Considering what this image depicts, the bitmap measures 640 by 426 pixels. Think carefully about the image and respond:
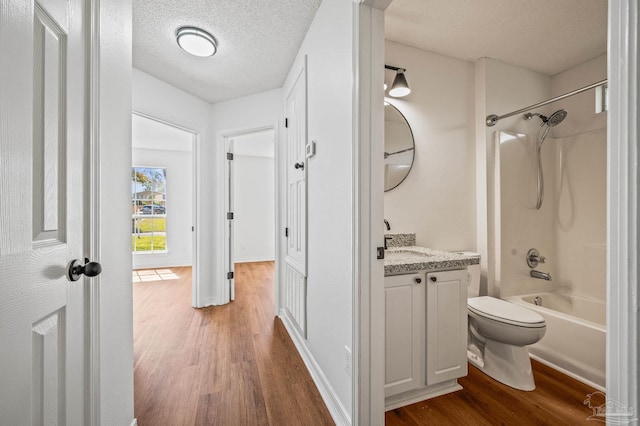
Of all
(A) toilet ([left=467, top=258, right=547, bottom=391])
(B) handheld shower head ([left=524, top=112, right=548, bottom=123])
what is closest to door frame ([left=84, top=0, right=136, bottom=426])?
(A) toilet ([left=467, top=258, right=547, bottom=391])

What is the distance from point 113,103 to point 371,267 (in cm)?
131

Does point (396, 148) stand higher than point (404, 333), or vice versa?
point (396, 148)

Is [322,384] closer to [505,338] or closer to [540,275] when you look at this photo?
[505,338]

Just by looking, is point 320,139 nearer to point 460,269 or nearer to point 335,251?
point 335,251

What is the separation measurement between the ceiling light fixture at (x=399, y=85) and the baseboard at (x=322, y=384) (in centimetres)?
206

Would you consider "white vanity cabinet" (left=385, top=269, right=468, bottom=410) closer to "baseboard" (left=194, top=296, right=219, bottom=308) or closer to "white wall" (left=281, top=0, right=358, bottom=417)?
"white wall" (left=281, top=0, right=358, bottom=417)

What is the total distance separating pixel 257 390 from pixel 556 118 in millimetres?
3329

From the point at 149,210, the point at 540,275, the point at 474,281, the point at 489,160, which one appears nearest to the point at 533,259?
the point at 540,275

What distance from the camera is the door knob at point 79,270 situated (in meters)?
0.81

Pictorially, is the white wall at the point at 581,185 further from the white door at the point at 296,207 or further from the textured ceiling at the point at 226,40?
the textured ceiling at the point at 226,40

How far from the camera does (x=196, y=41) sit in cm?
196

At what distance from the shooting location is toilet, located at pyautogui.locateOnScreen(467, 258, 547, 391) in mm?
1660

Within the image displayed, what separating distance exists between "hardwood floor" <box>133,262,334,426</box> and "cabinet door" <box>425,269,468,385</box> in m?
0.71

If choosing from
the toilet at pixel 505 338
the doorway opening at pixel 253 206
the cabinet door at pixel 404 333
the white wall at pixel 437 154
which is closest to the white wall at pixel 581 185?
the white wall at pixel 437 154
